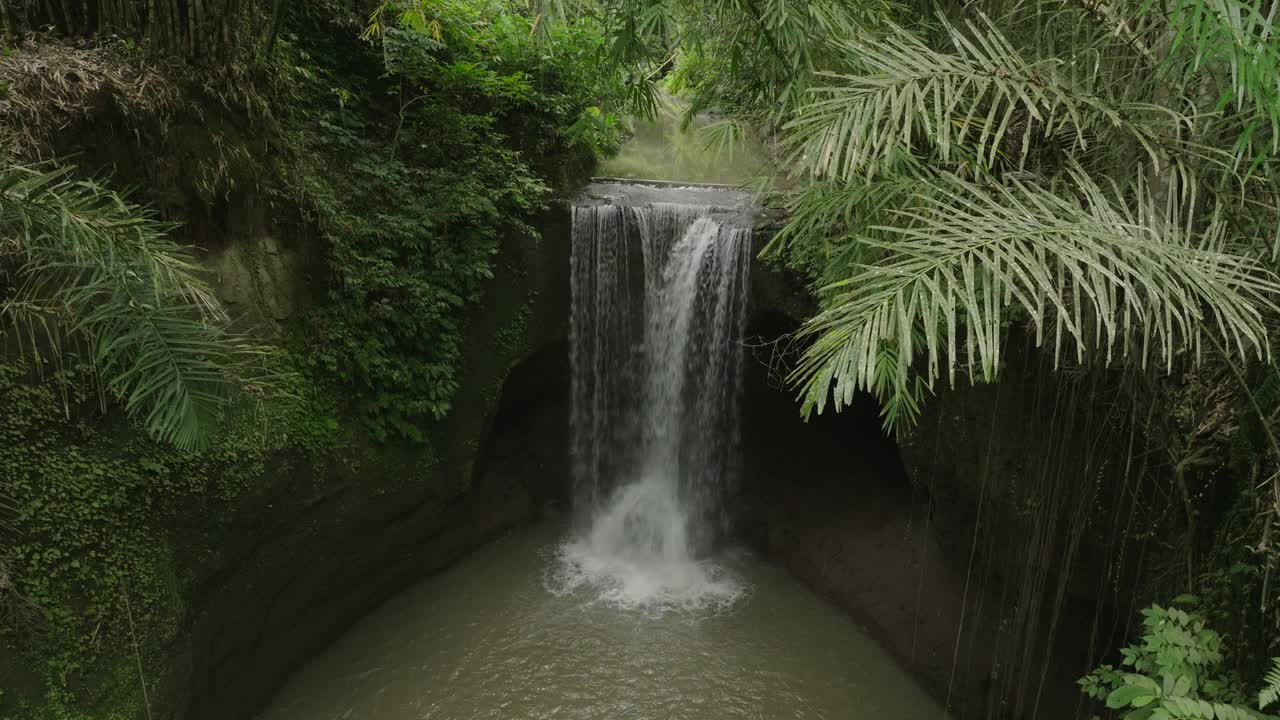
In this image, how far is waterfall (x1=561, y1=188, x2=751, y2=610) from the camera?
550 centimetres

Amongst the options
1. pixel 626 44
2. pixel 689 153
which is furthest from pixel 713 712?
pixel 689 153

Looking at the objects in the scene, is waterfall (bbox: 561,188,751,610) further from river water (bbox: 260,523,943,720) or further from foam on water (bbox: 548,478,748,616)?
river water (bbox: 260,523,943,720)

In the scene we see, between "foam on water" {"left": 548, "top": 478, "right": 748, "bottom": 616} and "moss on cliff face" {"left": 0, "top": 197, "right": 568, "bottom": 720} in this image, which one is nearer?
"moss on cliff face" {"left": 0, "top": 197, "right": 568, "bottom": 720}

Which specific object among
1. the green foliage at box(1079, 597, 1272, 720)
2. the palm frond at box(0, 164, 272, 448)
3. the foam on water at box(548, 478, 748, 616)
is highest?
the palm frond at box(0, 164, 272, 448)

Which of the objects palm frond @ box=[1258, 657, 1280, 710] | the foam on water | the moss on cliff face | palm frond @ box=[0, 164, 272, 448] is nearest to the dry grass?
palm frond @ box=[0, 164, 272, 448]

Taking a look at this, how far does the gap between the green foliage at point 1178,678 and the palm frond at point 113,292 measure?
10.9 ft

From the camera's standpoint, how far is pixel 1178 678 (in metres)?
2.08

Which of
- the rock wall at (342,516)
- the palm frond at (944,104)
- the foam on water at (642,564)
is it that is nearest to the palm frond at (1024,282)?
the palm frond at (944,104)

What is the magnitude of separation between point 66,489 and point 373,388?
5.91ft

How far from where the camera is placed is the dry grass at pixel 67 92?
2.52 meters

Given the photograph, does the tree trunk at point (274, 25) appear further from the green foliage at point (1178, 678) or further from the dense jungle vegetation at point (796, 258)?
the green foliage at point (1178, 678)

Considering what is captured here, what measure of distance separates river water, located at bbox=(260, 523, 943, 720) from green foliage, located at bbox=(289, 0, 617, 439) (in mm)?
1480

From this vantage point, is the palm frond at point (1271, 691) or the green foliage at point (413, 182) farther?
the green foliage at point (413, 182)

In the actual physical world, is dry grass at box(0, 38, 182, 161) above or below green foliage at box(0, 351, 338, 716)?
above
